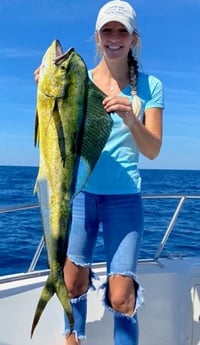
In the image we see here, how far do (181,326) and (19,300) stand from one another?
1.10m

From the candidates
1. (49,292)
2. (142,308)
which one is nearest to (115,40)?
(49,292)

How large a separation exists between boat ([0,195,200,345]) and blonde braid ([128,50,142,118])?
1.02 m

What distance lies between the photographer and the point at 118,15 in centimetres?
219

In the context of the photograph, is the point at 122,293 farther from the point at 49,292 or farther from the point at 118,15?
the point at 118,15

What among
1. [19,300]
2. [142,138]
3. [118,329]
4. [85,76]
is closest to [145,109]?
[142,138]

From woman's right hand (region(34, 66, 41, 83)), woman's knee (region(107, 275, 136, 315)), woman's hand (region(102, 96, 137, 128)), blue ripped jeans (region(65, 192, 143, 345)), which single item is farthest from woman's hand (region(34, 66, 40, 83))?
woman's knee (region(107, 275, 136, 315))

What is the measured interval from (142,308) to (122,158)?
130 centimetres

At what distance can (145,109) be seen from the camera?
229cm

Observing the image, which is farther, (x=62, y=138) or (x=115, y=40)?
(x=115, y=40)

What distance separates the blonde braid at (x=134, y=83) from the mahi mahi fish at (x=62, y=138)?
0.26 m

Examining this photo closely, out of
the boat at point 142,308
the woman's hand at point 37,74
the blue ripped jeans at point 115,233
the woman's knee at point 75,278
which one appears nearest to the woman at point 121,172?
the blue ripped jeans at point 115,233

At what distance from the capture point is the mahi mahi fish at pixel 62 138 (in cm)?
180

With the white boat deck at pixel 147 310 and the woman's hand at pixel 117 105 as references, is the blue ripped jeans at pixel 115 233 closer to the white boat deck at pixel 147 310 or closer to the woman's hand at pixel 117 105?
the woman's hand at pixel 117 105

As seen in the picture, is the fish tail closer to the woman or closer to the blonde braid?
the woman
